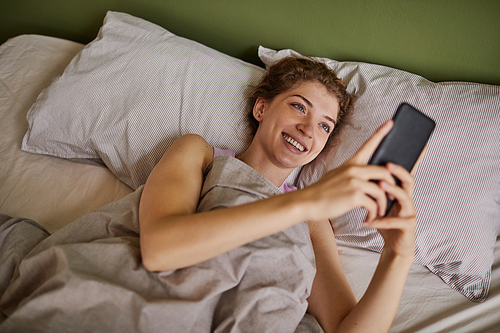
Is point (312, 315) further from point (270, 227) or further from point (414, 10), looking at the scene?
point (414, 10)

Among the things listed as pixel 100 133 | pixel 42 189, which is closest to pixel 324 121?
pixel 100 133

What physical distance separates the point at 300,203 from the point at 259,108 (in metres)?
0.65

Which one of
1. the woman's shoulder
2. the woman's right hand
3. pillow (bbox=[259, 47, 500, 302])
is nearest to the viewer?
the woman's right hand

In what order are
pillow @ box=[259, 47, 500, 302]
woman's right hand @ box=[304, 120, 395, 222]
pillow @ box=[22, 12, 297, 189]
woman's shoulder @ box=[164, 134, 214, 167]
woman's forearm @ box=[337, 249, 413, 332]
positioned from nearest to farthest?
1. woman's right hand @ box=[304, 120, 395, 222]
2. woman's forearm @ box=[337, 249, 413, 332]
3. woman's shoulder @ box=[164, 134, 214, 167]
4. pillow @ box=[259, 47, 500, 302]
5. pillow @ box=[22, 12, 297, 189]

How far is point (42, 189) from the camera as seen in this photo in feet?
3.78

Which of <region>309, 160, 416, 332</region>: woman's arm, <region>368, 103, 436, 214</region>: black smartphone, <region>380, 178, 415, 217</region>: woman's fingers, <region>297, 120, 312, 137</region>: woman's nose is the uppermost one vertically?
<region>368, 103, 436, 214</region>: black smartphone

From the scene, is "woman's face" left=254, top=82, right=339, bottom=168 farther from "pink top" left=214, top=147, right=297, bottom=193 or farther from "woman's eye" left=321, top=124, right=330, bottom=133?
"pink top" left=214, top=147, right=297, bottom=193

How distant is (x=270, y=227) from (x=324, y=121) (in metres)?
0.58

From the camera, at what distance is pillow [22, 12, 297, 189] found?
1.19 metres

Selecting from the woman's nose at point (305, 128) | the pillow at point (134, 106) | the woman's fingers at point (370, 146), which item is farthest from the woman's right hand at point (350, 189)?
the pillow at point (134, 106)

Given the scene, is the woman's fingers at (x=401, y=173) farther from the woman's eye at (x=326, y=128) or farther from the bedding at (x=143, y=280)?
the woman's eye at (x=326, y=128)

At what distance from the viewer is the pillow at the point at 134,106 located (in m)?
1.19

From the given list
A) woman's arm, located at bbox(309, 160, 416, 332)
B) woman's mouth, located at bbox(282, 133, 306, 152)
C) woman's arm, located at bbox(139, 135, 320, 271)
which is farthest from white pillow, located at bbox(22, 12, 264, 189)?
woman's arm, located at bbox(309, 160, 416, 332)

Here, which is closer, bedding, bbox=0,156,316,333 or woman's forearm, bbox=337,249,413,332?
bedding, bbox=0,156,316,333
